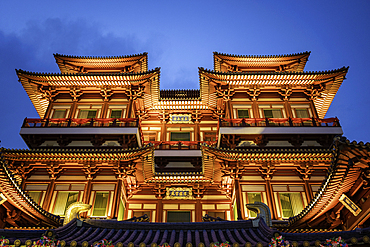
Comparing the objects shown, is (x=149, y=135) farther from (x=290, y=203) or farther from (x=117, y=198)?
(x=290, y=203)

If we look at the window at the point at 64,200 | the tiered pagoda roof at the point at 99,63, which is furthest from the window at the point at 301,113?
the window at the point at 64,200

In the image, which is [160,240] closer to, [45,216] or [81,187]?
[45,216]

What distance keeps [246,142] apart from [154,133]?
27.0 feet

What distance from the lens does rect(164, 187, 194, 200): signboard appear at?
18609 millimetres

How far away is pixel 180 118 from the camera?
24672mm

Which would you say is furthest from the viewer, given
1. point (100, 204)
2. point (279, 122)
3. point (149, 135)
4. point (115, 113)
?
point (149, 135)

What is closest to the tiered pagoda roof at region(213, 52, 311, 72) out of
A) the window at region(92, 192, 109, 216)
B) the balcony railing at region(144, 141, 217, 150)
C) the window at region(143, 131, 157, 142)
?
the balcony railing at region(144, 141, 217, 150)

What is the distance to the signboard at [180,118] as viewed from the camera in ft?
80.7

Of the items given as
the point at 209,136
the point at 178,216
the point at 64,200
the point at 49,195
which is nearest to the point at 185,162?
the point at 209,136

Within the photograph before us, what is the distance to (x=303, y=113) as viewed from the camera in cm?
2216

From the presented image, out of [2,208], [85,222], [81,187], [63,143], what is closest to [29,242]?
[85,222]

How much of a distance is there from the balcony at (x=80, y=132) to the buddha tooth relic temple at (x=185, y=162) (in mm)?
73

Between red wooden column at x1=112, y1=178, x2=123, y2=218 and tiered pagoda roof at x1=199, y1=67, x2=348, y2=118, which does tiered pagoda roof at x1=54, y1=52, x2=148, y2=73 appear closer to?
tiered pagoda roof at x1=199, y1=67, x2=348, y2=118

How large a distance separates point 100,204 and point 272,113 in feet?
44.9
